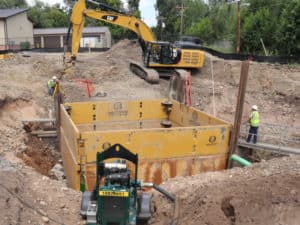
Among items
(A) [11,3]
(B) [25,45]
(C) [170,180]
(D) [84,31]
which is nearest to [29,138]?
(C) [170,180]

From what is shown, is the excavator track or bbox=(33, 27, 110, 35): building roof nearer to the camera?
the excavator track

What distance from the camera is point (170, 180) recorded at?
775cm

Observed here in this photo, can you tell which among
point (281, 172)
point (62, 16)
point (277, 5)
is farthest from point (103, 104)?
point (62, 16)

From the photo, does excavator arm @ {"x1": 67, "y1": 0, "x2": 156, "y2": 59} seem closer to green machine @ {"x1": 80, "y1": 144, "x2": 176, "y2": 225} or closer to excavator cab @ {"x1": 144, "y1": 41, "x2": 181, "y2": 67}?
excavator cab @ {"x1": 144, "y1": 41, "x2": 181, "y2": 67}

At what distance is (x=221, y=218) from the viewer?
213 inches

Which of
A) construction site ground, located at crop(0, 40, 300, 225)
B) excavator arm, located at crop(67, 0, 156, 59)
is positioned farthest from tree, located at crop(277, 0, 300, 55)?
excavator arm, located at crop(67, 0, 156, 59)

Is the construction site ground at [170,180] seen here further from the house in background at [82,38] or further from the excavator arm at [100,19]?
the house in background at [82,38]

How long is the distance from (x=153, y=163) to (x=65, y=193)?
232cm

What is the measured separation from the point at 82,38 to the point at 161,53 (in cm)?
3554

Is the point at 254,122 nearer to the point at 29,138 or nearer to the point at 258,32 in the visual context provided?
the point at 29,138

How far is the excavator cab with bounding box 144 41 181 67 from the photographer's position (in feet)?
62.6

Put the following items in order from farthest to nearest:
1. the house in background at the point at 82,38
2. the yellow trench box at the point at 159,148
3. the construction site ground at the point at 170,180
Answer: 1. the house in background at the point at 82,38
2. the yellow trench box at the point at 159,148
3. the construction site ground at the point at 170,180

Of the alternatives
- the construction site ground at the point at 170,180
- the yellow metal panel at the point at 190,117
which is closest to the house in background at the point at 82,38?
the construction site ground at the point at 170,180

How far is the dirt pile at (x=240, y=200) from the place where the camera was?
17.9 ft
